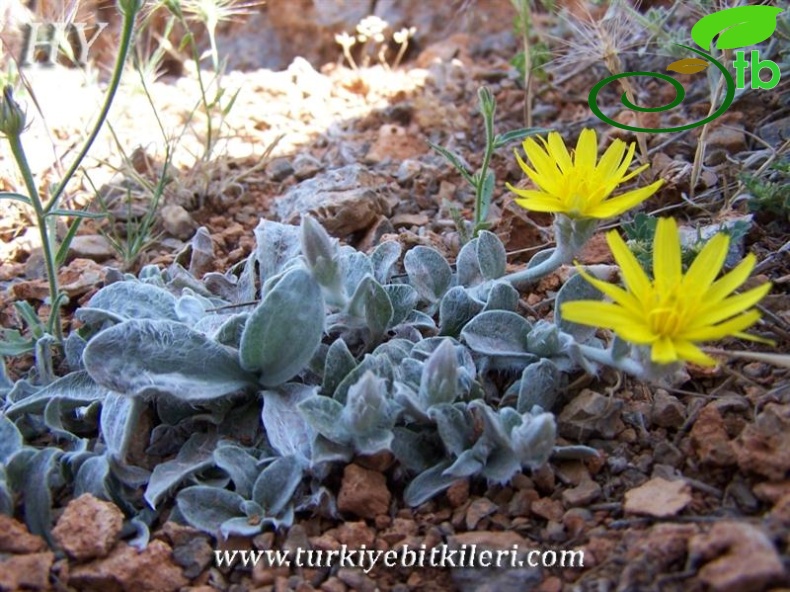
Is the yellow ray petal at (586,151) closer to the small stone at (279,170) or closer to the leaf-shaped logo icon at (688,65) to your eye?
the leaf-shaped logo icon at (688,65)

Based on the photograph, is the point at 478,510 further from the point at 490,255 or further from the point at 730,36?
the point at 730,36

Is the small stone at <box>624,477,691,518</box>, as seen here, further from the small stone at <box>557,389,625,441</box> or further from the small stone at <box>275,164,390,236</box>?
the small stone at <box>275,164,390,236</box>

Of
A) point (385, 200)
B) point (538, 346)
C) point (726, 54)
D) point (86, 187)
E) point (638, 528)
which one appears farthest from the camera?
point (86, 187)

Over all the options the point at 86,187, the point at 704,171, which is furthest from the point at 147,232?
the point at 704,171

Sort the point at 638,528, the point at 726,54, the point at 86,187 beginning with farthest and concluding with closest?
1. the point at 86,187
2. the point at 726,54
3. the point at 638,528

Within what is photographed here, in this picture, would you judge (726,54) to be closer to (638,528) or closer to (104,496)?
(638,528)

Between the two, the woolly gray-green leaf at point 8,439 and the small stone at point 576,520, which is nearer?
the small stone at point 576,520

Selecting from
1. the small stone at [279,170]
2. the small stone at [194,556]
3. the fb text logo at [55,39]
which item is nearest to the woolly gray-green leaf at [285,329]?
the small stone at [194,556]

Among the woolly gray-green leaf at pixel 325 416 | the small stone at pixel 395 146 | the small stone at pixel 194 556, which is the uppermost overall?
the small stone at pixel 395 146
